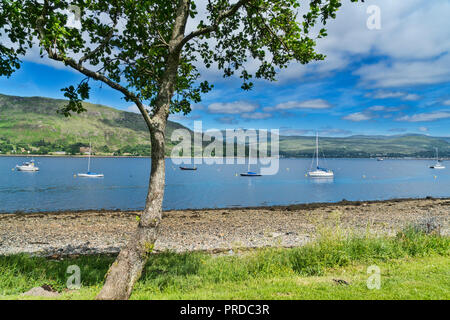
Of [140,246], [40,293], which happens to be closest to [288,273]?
[140,246]

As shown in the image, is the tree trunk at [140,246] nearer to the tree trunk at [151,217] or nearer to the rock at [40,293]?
the tree trunk at [151,217]

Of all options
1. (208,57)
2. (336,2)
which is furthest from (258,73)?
(336,2)

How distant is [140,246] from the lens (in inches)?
251

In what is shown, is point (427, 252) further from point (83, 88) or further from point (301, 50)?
point (83, 88)

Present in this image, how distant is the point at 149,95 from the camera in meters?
10.5

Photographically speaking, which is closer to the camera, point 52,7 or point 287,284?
point 287,284

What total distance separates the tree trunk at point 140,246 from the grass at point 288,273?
53 cm

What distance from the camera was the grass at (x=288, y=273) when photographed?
20.1 ft

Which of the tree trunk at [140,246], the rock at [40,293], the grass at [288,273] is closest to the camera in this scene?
the tree trunk at [140,246]

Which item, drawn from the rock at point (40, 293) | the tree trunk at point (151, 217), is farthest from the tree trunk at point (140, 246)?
the rock at point (40, 293)

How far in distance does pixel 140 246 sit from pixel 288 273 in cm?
449

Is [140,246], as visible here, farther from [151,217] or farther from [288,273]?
[288,273]
